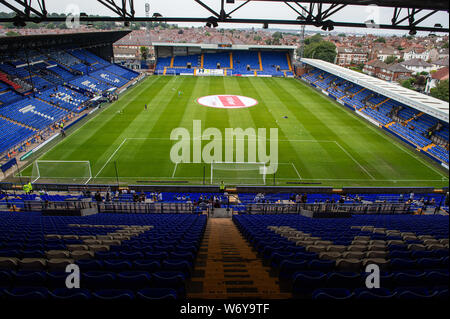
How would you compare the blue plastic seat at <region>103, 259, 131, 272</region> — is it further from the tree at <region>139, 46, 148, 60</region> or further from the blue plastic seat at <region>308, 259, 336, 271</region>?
the tree at <region>139, 46, 148, 60</region>

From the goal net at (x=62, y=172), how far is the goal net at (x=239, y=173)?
10251 millimetres

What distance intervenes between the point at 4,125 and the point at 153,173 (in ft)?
57.8

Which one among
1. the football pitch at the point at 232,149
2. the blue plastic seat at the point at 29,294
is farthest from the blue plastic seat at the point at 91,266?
the football pitch at the point at 232,149

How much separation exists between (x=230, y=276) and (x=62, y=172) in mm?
21801

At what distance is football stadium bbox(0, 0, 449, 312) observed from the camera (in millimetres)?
4566

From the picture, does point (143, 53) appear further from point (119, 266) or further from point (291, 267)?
point (291, 267)

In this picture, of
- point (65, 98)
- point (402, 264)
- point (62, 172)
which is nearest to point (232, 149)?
point (62, 172)

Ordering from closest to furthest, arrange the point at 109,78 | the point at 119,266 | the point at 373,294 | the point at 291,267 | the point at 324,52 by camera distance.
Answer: the point at 373,294 < the point at 119,266 < the point at 291,267 < the point at 109,78 < the point at 324,52

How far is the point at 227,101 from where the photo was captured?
43.8m

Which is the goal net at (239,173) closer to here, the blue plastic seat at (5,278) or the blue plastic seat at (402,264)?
the blue plastic seat at (402,264)

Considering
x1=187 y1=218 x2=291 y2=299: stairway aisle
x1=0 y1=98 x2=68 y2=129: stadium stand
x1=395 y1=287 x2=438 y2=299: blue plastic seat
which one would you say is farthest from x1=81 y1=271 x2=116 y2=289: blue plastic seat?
x1=0 y1=98 x2=68 y2=129: stadium stand

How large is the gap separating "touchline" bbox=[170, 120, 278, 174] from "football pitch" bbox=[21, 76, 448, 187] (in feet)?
0.96

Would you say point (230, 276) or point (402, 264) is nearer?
point (402, 264)

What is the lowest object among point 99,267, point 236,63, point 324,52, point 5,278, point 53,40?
point 99,267
